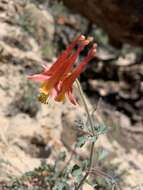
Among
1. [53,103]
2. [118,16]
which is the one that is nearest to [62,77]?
[53,103]

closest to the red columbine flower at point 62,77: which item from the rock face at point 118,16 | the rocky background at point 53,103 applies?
the rocky background at point 53,103

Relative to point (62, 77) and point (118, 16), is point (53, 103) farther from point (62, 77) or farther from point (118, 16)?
point (62, 77)

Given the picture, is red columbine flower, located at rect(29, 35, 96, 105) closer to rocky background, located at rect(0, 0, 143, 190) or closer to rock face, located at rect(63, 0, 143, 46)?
rocky background, located at rect(0, 0, 143, 190)

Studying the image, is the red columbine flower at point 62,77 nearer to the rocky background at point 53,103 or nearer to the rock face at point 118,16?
the rocky background at point 53,103

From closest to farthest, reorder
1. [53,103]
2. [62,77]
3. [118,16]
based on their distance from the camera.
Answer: [62,77] → [53,103] → [118,16]

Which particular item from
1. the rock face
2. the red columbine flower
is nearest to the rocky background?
the rock face

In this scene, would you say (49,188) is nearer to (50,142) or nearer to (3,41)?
(50,142)
